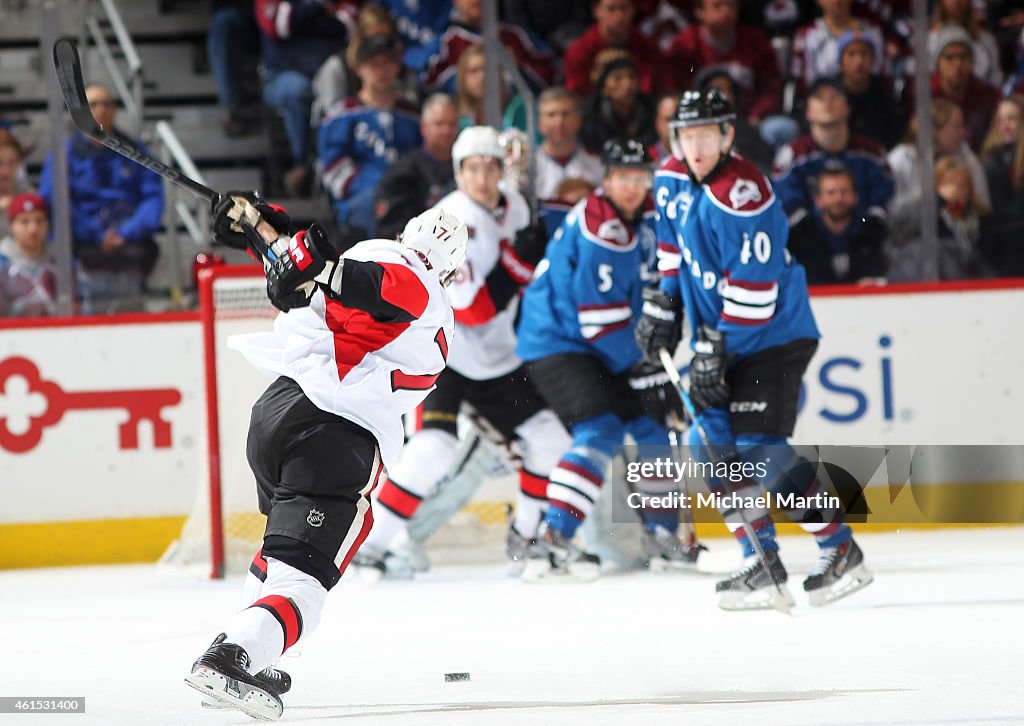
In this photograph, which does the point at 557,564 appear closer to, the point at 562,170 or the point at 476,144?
the point at 476,144

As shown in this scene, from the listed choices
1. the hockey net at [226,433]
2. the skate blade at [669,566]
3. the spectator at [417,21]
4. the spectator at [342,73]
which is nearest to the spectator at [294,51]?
the spectator at [342,73]

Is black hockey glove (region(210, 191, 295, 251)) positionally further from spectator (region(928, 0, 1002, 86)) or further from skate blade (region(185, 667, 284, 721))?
spectator (region(928, 0, 1002, 86))

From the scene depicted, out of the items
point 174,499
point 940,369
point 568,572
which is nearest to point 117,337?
point 174,499

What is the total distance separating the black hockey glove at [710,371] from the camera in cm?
433

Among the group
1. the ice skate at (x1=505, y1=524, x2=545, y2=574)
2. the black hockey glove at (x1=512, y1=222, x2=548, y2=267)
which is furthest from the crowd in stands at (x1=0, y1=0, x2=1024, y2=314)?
the ice skate at (x1=505, y1=524, x2=545, y2=574)

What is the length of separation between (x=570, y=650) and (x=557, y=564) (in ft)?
4.94

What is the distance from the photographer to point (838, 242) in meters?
6.19

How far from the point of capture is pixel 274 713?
9.34 ft

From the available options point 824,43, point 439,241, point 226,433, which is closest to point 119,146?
point 439,241

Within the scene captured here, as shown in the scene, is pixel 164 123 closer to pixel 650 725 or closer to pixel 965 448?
pixel 965 448

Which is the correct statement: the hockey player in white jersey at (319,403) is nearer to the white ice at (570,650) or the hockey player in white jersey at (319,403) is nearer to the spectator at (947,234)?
the white ice at (570,650)

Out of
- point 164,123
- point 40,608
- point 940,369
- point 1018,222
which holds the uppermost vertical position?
point 164,123

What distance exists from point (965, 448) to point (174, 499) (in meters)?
3.16

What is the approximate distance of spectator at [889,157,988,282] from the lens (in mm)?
6117
